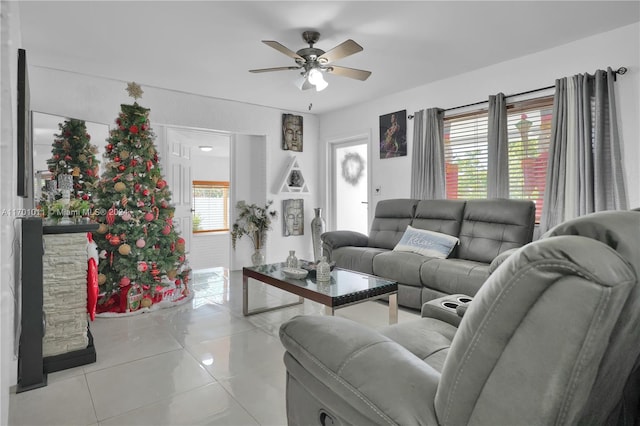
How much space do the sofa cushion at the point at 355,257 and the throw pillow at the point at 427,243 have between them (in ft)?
0.95

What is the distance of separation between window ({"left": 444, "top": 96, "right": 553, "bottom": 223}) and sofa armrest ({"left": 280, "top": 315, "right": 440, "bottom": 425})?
130 inches

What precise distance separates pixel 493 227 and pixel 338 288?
1811 mm

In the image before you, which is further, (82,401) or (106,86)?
(106,86)

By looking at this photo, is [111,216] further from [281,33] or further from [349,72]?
[349,72]

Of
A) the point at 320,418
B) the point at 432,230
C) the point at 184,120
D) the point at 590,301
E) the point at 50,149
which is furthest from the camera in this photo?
the point at 184,120

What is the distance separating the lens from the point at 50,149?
3.59 metres

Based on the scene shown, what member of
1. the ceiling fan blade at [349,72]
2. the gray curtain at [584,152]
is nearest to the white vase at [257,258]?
the ceiling fan blade at [349,72]

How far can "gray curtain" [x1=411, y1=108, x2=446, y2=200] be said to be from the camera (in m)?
4.27

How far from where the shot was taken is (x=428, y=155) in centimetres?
434

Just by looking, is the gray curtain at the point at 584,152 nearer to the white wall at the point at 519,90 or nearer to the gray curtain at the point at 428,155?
the white wall at the point at 519,90

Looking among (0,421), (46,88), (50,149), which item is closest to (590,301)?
(0,421)

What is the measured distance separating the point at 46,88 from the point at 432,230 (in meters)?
4.47

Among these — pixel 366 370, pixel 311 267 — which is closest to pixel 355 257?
pixel 311 267

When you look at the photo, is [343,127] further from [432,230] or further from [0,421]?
[0,421]
